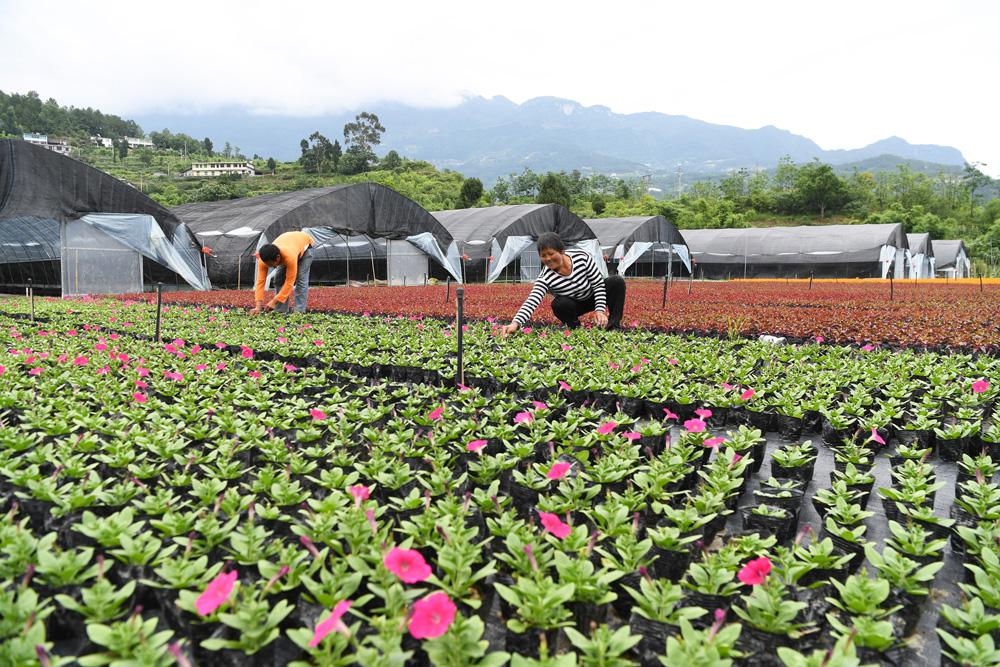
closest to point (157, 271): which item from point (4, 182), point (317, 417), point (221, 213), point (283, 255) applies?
point (221, 213)

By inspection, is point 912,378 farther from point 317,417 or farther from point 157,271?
point 157,271

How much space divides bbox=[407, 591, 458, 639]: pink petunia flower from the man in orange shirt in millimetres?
6804

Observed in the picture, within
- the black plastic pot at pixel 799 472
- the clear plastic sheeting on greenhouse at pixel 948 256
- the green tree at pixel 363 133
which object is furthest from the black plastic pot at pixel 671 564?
the green tree at pixel 363 133

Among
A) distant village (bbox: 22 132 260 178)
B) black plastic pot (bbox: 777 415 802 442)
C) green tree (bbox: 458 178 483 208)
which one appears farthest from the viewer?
distant village (bbox: 22 132 260 178)

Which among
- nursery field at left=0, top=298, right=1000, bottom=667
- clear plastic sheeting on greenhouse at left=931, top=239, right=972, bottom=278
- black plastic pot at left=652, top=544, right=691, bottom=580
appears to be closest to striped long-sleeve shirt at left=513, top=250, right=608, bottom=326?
nursery field at left=0, top=298, right=1000, bottom=667

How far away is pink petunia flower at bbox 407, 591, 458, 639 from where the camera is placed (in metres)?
1.10

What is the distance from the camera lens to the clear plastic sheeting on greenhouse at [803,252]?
3484cm

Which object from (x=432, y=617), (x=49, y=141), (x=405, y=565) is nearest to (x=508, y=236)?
(x=405, y=565)

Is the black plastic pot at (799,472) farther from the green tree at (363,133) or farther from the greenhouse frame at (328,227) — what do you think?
the green tree at (363,133)

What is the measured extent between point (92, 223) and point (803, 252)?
35.7 m

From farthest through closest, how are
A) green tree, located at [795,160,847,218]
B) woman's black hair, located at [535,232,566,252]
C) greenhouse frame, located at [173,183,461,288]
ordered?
green tree, located at [795,160,847,218]
greenhouse frame, located at [173,183,461,288]
woman's black hair, located at [535,232,566,252]

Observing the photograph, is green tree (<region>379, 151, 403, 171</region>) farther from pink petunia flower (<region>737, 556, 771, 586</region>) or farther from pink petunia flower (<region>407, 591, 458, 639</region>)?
pink petunia flower (<region>407, 591, 458, 639</region>)

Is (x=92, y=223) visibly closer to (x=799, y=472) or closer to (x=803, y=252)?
(x=799, y=472)

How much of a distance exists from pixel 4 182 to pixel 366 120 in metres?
84.7
